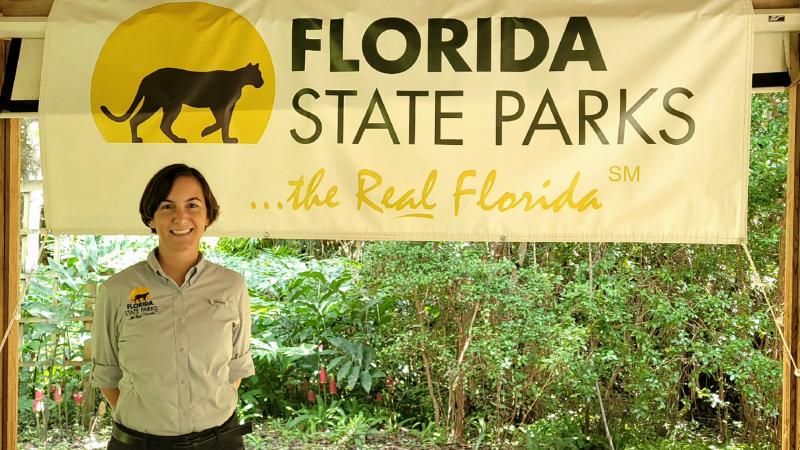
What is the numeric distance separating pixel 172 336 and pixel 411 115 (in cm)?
123

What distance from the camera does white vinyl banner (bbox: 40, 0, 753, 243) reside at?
9.85 feet

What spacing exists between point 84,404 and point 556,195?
4.08 meters

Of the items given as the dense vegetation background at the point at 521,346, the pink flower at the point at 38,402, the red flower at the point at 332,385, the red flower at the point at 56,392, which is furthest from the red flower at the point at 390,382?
the pink flower at the point at 38,402

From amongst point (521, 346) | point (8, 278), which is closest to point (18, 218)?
point (8, 278)

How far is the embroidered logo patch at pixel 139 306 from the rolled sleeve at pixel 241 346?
0.27 m

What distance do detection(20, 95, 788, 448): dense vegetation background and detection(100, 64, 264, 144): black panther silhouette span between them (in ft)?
9.22

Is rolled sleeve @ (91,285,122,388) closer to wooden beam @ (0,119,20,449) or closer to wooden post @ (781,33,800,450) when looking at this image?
wooden beam @ (0,119,20,449)

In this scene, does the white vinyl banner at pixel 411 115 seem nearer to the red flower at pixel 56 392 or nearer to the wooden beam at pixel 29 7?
the wooden beam at pixel 29 7

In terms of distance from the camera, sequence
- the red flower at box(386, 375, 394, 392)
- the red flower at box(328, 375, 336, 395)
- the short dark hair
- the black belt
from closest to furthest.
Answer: the black belt
the short dark hair
the red flower at box(328, 375, 336, 395)
the red flower at box(386, 375, 394, 392)

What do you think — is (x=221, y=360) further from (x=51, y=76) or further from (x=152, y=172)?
(x=51, y=76)

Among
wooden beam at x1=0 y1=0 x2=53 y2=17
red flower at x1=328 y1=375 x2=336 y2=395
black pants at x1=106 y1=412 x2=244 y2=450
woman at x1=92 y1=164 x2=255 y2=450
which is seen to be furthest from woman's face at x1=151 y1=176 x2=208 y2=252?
red flower at x1=328 y1=375 x2=336 y2=395

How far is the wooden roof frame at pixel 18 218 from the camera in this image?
9.87 feet

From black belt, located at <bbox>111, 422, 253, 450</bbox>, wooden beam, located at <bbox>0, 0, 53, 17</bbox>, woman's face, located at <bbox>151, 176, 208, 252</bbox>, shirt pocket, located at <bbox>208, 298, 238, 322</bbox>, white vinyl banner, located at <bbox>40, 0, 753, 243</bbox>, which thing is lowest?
black belt, located at <bbox>111, 422, 253, 450</bbox>

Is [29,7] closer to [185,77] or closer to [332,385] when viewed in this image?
[185,77]
